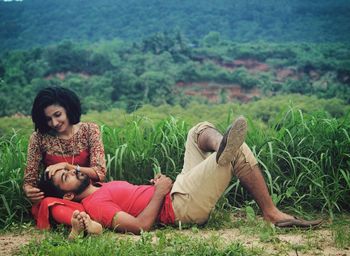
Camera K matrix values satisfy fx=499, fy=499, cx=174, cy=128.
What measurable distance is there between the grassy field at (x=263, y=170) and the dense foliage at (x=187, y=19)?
3356 centimetres

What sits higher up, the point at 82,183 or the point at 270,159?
the point at 82,183

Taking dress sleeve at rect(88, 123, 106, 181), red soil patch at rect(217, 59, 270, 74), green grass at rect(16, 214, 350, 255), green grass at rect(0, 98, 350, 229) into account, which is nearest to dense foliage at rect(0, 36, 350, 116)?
red soil patch at rect(217, 59, 270, 74)

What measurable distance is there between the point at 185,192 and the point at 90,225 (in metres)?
0.59

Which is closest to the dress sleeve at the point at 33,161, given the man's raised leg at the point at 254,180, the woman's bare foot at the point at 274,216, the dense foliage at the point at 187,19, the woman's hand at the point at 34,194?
the woman's hand at the point at 34,194

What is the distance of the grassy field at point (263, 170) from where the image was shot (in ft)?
8.77

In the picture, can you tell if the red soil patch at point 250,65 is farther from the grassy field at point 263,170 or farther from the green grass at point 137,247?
the green grass at point 137,247

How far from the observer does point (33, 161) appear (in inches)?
130

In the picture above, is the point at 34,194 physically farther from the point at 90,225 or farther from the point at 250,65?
the point at 250,65

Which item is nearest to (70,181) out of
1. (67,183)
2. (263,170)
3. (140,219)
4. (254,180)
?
(67,183)

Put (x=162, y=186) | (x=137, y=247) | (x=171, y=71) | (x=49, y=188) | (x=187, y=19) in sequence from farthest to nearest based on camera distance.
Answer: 1. (x=187, y=19)
2. (x=171, y=71)
3. (x=49, y=188)
4. (x=162, y=186)
5. (x=137, y=247)

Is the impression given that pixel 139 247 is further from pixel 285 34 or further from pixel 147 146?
pixel 285 34

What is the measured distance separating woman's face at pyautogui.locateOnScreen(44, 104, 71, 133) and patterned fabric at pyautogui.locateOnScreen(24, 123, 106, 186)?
0.11 meters

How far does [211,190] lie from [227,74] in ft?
95.6

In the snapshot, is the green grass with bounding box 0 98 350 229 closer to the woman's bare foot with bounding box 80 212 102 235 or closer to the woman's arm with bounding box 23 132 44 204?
the woman's arm with bounding box 23 132 44 204
